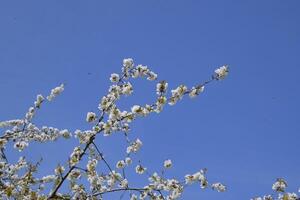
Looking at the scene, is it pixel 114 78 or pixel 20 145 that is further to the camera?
pixel 20 145

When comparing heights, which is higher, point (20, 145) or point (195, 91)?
point (20, 145)

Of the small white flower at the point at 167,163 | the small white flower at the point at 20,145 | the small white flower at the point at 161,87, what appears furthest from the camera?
the small white flower at the point at 20,145

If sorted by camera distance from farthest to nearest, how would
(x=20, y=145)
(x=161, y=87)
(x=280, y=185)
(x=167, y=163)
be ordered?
(x=20, y=145)
(x=167, y=163)
(x=161, y=87)
(x=280, y=185)

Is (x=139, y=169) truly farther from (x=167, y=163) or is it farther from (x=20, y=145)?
(x=20, y=145)

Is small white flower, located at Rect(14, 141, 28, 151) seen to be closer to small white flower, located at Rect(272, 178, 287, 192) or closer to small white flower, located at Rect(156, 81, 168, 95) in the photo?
small white flower, located at Rect(156, 81, 168, 95)

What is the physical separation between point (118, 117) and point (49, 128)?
4.27m

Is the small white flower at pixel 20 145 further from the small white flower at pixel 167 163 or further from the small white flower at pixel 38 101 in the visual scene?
the small white flower at pixel 167 163

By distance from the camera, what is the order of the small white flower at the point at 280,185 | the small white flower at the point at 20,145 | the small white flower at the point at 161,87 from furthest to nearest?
the small white flower at the point at 20,145, the small white flower at the point at 161,87, the small white flower at the point at 280,185

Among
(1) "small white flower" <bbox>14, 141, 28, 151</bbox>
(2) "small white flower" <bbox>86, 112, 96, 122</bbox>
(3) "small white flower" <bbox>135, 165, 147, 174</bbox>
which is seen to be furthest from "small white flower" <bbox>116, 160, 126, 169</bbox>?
(1) "small white flower" <bbox>14, 141, 28, 151</bbox>

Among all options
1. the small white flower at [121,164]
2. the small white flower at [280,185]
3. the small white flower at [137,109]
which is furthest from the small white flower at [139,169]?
the small white flower at [280,185]

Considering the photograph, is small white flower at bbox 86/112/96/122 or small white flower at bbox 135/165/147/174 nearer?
small white flower at bbox 86/112/96/122

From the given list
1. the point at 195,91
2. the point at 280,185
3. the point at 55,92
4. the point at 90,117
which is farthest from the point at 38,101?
the point at 280,185

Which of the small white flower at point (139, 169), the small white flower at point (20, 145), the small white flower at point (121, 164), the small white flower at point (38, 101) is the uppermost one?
the small white flower at point (38, 101)

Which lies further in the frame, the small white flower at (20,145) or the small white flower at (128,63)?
the small white flower at (20,145)
